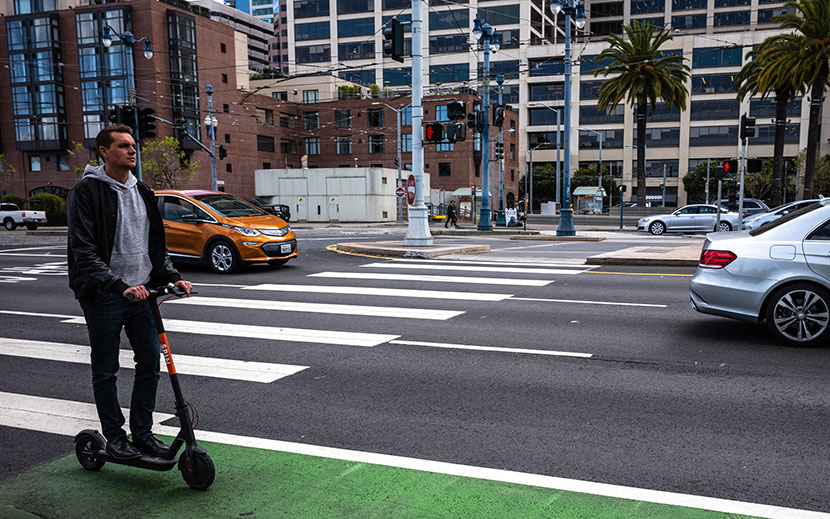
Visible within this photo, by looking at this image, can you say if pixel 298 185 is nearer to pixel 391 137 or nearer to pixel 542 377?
pixel 391 137

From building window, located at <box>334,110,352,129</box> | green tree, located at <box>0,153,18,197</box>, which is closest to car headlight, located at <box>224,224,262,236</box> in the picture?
green tree, located at <box>0,153,18,197</box>

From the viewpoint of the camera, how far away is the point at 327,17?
295ft

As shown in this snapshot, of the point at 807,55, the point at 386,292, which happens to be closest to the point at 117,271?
the point at 386,292

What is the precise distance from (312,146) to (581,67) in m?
36.8

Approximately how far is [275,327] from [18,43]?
66745mm

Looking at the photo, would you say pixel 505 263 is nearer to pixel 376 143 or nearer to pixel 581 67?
pixel 376 143

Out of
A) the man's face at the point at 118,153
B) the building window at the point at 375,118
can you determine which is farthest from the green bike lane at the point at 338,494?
the building window at the point at 375,118

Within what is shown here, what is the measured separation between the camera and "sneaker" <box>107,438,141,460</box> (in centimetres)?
379

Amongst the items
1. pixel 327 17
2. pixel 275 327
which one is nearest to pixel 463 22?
pixel 327 17

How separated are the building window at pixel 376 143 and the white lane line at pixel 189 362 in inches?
2744

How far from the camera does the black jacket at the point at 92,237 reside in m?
3.56

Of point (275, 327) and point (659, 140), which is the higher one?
point (659, 140)

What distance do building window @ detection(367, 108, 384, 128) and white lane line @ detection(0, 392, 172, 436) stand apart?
71104 mm

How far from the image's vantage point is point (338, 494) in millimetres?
3666
